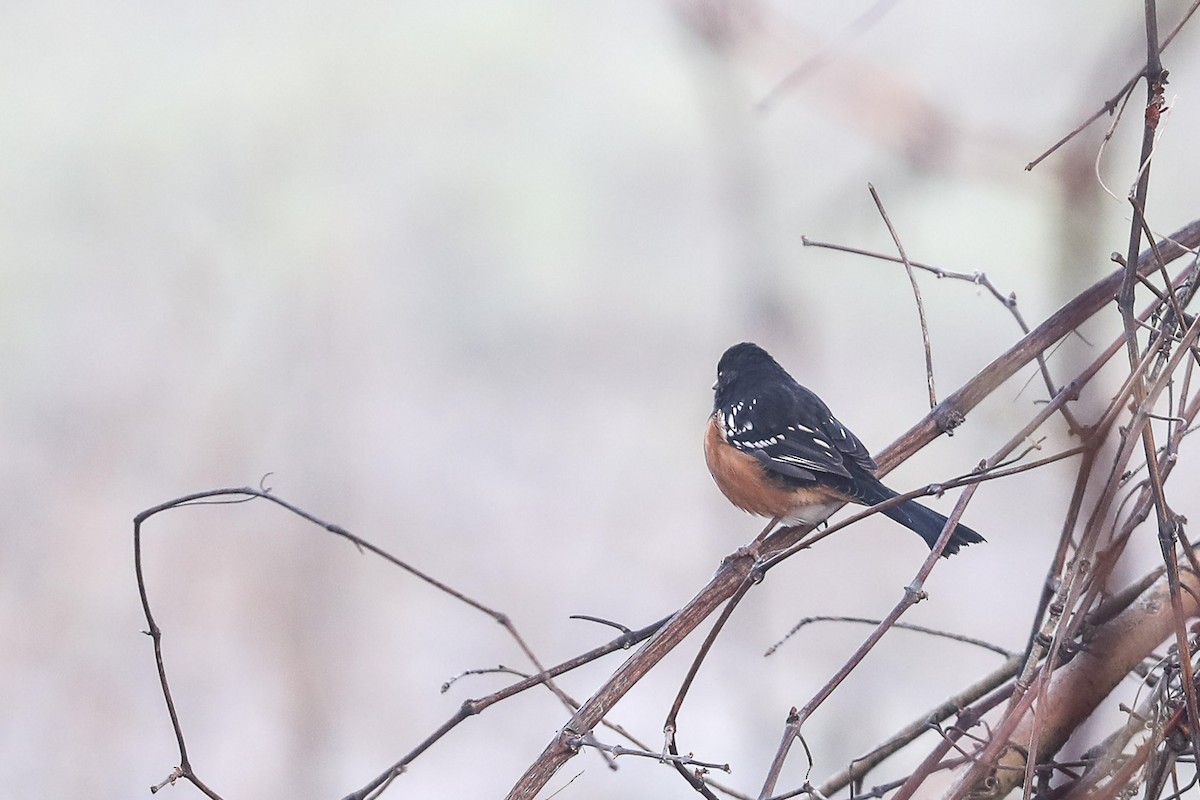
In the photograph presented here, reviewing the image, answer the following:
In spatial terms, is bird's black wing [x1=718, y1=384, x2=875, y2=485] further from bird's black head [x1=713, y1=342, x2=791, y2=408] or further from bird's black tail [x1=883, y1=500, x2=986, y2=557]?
bird's black tail [x1=883, y1=500, x2=986, y2=557]

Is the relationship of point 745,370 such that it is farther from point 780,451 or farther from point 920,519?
point 920,519

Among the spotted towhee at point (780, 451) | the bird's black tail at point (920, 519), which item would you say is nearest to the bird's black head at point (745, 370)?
the spotted towhee at point (780, 451)

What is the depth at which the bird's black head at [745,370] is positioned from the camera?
11.3 feet

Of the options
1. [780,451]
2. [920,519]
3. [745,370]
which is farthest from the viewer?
[745,370]

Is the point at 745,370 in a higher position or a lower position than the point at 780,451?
higher

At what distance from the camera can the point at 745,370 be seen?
3469 mm

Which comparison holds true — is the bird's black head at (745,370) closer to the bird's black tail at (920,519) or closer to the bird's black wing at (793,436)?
the bird's black wing at (793,436)

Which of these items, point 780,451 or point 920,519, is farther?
point 780,451

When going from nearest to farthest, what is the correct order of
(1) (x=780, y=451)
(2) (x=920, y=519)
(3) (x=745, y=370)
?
1. (2) (x=920, y=519)
2. (1) (x=780, y=451)
3. (3) (x=745, y=370)

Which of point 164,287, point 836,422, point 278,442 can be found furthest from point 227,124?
point 836,422

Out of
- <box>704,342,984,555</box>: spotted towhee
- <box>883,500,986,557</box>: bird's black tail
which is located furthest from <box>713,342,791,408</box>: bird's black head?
<box>883,500,986,557</box>: bird's black tail

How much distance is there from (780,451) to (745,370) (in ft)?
1.44

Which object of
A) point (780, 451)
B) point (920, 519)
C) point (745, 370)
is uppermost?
point (745, 370)

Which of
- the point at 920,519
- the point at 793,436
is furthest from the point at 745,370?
the point at 920,519
